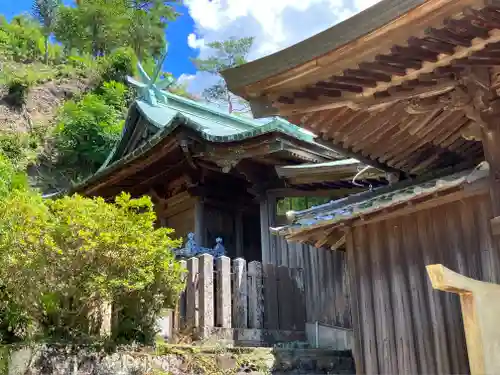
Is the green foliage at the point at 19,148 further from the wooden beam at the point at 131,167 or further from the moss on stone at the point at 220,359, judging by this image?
the moss on stone at the point at 220,359

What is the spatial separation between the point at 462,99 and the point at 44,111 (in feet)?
94.4

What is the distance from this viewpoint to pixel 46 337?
Answer: 19.4ft

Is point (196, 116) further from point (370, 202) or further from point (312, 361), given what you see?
point (370, 202)

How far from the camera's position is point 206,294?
831 cm

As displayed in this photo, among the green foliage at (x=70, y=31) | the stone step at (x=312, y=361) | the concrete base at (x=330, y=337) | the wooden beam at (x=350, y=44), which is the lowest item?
the stone step at (x=312, y=361)

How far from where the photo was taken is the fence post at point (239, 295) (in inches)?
338

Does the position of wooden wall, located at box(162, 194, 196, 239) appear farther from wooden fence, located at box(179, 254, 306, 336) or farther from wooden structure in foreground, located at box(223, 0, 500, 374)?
wooden structure in foreground, located at box(223, 0, 500, 374)

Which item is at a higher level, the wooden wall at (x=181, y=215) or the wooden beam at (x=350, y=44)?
the wooden wall at (x=181, y=215)

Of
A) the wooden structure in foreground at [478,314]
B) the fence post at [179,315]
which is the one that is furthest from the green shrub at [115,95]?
the wooden structure in foreground at [478,314]

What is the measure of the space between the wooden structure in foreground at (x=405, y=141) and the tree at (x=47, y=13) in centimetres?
3698

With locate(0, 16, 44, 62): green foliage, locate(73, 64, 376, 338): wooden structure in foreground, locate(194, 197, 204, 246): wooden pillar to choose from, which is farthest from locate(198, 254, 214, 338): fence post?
locate(0, 16, 44, 62): green foliage

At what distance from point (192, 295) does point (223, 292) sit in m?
0.46

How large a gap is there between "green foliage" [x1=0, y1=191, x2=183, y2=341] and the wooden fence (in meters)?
2.13

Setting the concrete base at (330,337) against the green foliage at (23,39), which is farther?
the green foliage at (23,39)
